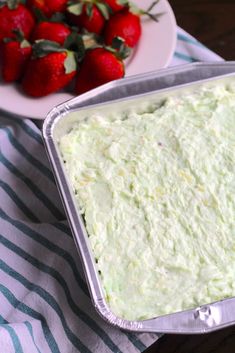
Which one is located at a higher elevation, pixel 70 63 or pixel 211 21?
pixel 70 63

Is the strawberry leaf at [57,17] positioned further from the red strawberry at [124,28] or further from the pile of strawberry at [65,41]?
the red strawberry at [124,28]

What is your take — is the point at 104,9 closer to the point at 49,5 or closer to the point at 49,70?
the point at 49,5

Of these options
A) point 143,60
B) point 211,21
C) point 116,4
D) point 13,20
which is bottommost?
point 211,21

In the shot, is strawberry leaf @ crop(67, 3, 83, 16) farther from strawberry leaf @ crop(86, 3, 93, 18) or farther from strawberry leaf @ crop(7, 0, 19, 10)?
strawberry leaf @ crop(7, 0, 19, 10)

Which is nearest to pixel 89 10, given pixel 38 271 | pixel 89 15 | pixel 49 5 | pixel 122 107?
pixel 89 15

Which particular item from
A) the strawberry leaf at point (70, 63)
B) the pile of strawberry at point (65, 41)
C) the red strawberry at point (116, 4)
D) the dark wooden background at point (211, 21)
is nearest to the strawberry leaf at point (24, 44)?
the pile of strawberry at point (65, 41)

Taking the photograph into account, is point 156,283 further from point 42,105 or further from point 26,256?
point 42,105

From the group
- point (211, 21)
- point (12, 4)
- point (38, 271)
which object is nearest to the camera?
point (38, 271)

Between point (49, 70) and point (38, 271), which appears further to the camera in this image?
point (49, 70)
